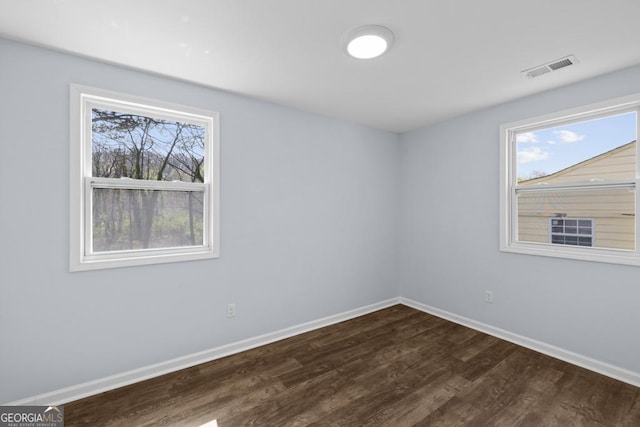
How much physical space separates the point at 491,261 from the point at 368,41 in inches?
100

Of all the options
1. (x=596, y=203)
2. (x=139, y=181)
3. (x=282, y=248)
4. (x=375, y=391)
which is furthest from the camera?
(x=282, y=248)

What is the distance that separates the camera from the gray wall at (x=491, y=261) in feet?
7.56

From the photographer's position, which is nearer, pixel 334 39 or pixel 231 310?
pixel 334 39

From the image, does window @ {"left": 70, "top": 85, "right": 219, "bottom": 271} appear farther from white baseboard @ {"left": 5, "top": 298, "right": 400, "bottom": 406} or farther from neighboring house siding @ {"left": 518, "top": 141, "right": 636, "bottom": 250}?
neighboring house siding @ {"left": 518, "top": 141, "right": 636, "bottom": 250}

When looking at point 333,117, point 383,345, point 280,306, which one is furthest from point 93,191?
point 383,345

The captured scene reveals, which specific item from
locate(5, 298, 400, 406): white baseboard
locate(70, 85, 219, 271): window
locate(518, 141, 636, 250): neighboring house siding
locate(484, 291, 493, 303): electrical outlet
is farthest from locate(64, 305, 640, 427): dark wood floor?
locate(518, 141, 636, 250): neighboring house siding

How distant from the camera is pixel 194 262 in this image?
2512mm

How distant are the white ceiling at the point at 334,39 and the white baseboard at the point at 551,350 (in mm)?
2348

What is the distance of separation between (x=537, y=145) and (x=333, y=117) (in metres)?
2.11

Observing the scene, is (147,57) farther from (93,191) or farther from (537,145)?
(537,145)

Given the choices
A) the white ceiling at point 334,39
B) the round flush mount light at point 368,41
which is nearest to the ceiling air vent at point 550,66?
the white ceiling at point 334,39

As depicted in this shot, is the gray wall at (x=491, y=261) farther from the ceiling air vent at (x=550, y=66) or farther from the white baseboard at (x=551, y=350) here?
the ceiling air vent at (x=550, y=66)

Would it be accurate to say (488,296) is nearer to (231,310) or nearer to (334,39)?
(231,310)

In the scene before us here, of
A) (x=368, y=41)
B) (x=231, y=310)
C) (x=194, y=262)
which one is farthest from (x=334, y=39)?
(x=231, y=310)
